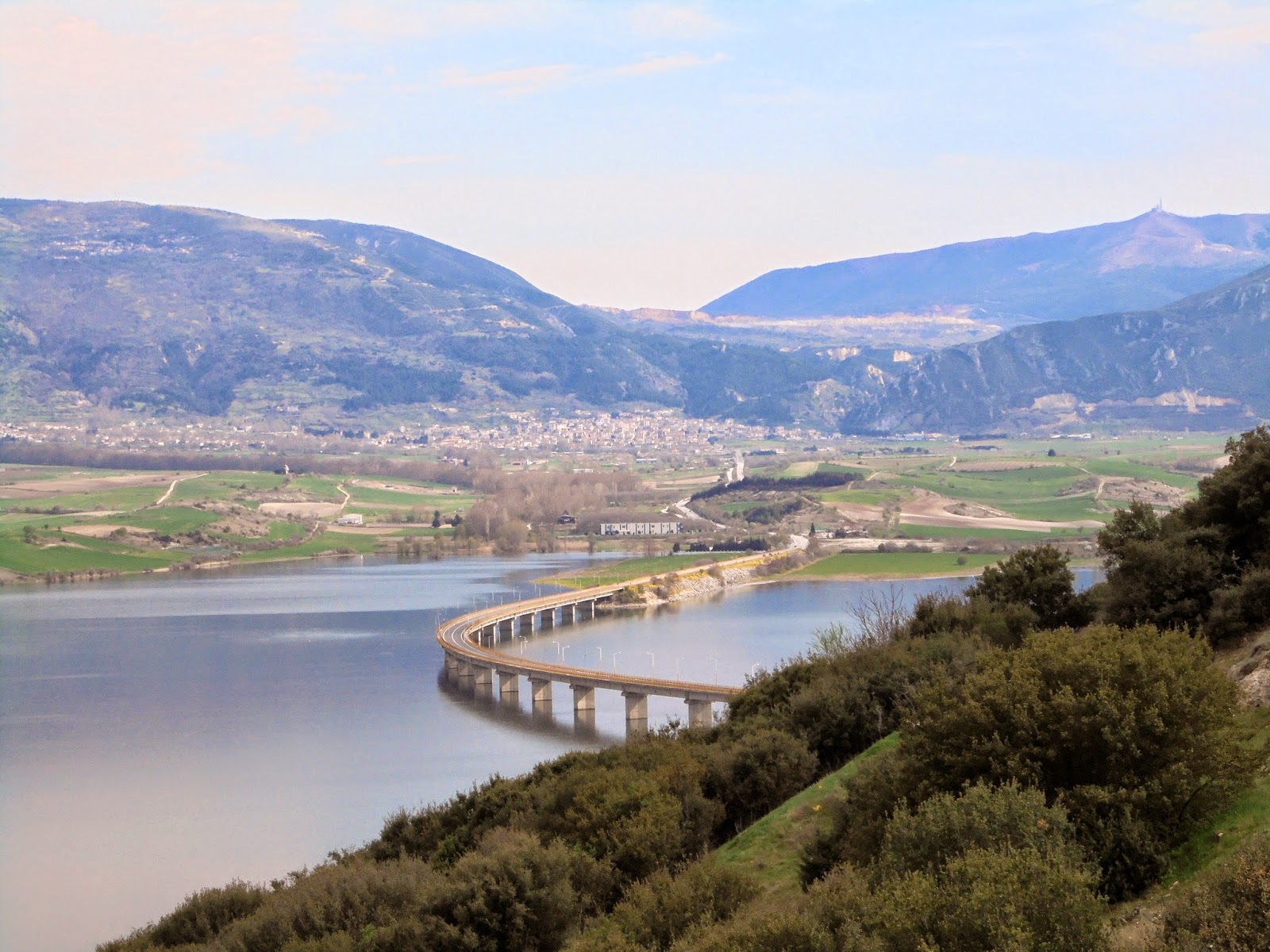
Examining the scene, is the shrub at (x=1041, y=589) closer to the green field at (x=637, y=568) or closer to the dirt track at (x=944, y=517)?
the green field at (x=637, y=568)

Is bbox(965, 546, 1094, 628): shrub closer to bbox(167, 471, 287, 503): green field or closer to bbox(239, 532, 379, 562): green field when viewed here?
bbox(239, 532, 379, 562): green field

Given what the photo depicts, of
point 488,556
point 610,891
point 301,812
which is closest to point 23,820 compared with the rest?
point 301,812

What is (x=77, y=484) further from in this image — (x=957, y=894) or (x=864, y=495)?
(x=957, y=894)

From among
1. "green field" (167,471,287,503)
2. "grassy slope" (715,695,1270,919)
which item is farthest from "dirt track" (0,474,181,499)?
"grassy slope" (715,695,1270,919)

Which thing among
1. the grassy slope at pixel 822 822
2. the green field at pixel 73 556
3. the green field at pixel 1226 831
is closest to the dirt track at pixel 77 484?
the green field at pixel 73 556

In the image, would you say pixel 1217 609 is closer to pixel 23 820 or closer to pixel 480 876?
pixel 480 876
